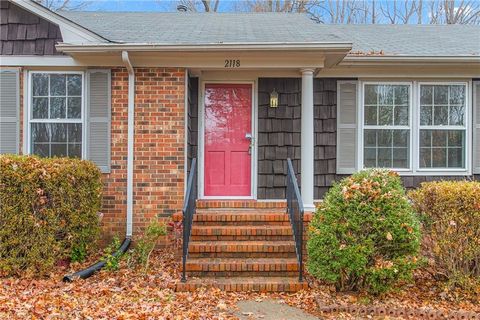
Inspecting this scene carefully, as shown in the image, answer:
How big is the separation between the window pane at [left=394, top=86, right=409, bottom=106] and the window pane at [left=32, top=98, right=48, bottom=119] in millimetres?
5638

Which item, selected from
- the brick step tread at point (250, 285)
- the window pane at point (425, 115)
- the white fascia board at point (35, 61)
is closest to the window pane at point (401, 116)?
the window pane at point (425, 115)

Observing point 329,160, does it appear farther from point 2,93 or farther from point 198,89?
point 2,93

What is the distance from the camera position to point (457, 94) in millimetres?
6645

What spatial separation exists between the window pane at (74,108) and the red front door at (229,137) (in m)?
2.01

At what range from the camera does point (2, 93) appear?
5996 mm

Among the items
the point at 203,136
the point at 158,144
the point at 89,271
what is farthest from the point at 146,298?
the point at 203,136

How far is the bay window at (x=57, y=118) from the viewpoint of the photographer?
601 cm

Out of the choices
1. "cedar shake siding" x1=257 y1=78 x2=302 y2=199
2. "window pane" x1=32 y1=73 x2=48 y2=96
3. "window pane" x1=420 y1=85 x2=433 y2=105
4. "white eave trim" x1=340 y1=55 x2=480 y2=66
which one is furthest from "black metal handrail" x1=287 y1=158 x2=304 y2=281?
"window pane" x1=32 y1=73 x2=48 y2=96

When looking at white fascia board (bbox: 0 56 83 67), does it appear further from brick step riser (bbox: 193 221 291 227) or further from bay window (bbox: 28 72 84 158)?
brick step riser (bbox: 193 221 291 227)

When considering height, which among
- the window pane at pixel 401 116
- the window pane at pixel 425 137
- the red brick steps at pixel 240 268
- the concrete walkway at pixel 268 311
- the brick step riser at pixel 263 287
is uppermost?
the window pane at pixel 401 116

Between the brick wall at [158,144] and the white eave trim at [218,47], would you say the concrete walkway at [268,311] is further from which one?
the white eave trim at [218,47]

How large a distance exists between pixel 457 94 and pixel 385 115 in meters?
1.28

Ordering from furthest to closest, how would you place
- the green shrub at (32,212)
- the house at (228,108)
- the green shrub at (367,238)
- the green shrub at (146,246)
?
the house at (228,108) < the green shrub at (146,246) < the green shrub at (32,212) < the green shrub at (367,238)

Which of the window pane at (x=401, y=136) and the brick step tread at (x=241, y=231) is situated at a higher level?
the window pane at (x=401, y=136)
